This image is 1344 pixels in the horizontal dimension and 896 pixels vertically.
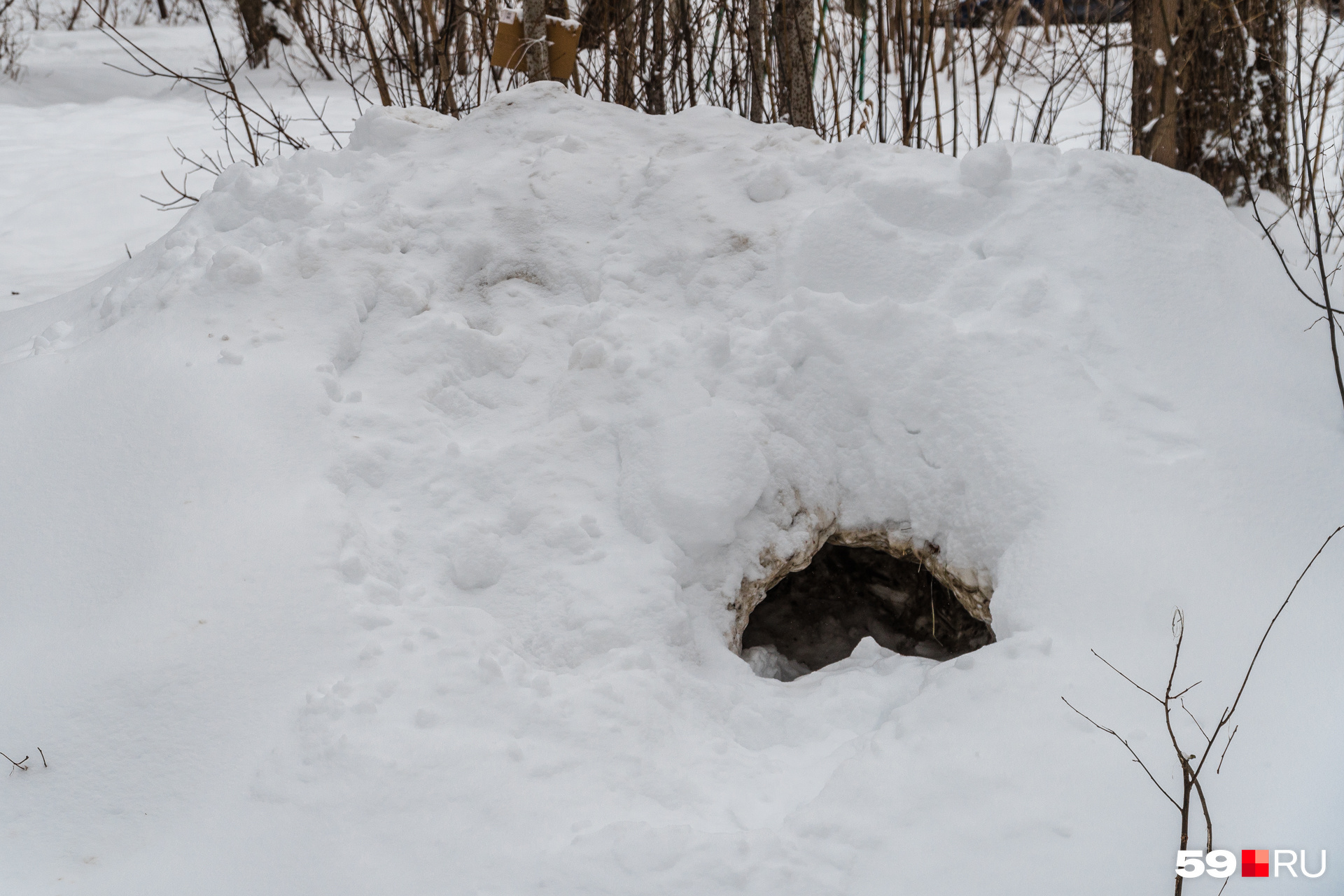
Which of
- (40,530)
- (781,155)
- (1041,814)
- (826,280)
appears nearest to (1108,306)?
(826,280)

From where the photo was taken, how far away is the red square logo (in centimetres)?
158

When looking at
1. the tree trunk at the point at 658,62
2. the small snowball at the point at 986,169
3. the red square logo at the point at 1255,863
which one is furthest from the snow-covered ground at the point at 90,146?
the red square logo at the point at 1255,863

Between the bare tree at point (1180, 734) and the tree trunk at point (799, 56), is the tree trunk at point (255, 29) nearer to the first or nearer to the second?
the tree trunk at point (799, 56)

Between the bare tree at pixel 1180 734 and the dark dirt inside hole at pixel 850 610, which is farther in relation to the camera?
the dark dirt inside hole at pixel 850 610

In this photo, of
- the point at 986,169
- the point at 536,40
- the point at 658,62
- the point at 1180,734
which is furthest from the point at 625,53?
the point at 1180,734

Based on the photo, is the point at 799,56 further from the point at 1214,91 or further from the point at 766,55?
the point at 1214,91

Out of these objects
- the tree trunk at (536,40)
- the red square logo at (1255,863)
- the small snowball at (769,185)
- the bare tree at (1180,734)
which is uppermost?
the tree trunk at (536,40)

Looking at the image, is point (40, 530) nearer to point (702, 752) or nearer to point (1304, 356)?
point (702, 752)

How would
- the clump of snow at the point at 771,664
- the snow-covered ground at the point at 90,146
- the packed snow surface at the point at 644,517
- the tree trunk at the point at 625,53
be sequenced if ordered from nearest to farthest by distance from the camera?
the packed snow surface at the point at 644,517, the clump of snow at the point at 771,664, the tree trunk at the point at 625,53, the snow-covered ground at the point at 90,146

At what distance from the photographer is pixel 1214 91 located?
3258 millimetres

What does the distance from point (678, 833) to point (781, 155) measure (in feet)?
7.55

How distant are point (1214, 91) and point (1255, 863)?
2813mm

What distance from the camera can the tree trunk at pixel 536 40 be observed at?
349 cm

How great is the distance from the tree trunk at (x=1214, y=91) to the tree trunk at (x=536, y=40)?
7.47ft
